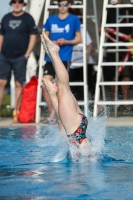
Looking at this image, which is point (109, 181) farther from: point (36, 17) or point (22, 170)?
point (36, 17)

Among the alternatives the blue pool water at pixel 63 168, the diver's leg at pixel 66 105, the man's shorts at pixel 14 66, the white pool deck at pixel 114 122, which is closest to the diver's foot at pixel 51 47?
the diver's leg at pixel 66 105

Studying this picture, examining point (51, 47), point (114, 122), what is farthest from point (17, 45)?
point (51, 47)

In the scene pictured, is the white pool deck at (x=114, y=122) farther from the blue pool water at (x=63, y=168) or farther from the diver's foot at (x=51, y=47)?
the diver's foot at (x=51, y=47)

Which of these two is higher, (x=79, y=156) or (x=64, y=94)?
(x=64, y=94)

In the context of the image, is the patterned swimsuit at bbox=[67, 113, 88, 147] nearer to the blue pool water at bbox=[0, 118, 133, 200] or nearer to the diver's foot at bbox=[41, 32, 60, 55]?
the blue pool water at bbox=[0, 118, 133, 200]

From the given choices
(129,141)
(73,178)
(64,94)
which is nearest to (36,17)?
(129,141)

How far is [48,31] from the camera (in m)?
11.4

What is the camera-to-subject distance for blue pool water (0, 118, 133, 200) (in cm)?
538

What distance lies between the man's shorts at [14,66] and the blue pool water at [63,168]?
1.85 meters

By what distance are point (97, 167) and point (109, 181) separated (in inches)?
32.4

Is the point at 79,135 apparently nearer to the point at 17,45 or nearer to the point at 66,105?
the point at 66,105

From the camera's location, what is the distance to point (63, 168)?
6.65 meters

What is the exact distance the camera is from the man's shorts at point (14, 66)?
11531 millimetres

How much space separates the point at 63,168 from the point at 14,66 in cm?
515
